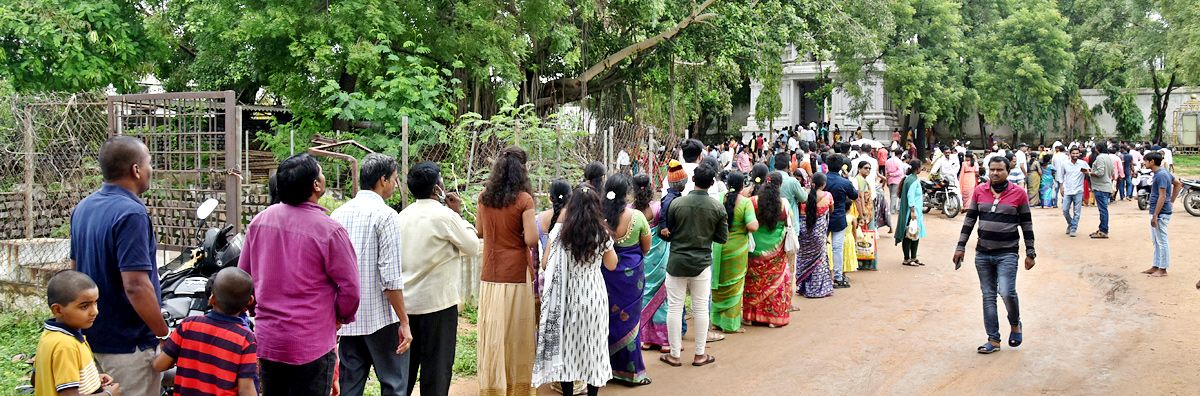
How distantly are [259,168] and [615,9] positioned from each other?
6950 millimetres

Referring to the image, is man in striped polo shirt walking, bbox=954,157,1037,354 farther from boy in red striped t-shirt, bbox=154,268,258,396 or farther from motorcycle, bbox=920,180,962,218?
motorcycle, bbox=920,180,962,218

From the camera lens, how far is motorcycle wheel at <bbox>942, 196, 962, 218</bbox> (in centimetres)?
1602

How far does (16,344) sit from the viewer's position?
665 centimetres

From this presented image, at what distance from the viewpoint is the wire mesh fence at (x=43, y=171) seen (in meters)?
8.09

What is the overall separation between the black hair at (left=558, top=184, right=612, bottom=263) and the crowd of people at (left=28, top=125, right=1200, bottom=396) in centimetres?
1

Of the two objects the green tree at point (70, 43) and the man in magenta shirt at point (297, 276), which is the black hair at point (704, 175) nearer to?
the man in magenta shirt at point (297, 276)

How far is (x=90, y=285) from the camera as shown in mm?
2973

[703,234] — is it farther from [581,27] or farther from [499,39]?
[581,27]

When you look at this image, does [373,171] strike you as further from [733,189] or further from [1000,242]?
[1000,242]

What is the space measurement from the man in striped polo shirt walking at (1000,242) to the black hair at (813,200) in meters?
1.88

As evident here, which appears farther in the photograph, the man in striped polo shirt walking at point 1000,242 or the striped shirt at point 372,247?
the man in striped polo shirt walking at point 1000,242

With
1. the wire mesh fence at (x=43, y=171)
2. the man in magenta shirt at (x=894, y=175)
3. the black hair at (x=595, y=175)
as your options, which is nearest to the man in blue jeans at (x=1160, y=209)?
the man in magenta shirt at (x=894, y=175)

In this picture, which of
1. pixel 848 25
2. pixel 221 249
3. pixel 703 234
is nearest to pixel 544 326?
pixel 703 234

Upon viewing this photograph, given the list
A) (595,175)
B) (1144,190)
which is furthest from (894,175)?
(595,175)
